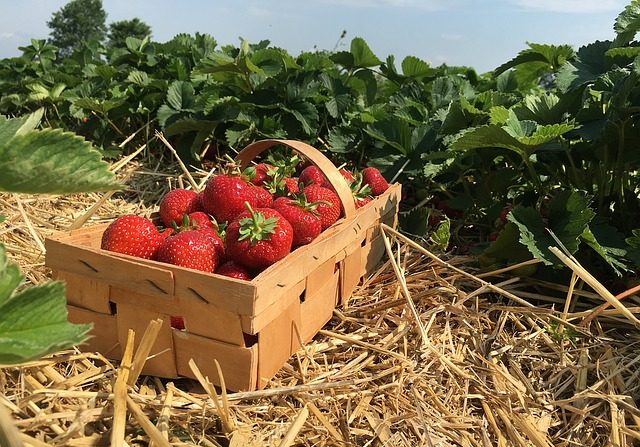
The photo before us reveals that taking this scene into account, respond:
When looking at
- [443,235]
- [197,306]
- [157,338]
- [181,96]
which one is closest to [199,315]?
[197,306]

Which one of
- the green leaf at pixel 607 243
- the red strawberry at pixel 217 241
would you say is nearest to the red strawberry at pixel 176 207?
the red strawberry at pixel 217 241

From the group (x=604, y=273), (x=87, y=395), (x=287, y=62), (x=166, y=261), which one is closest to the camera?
(x=87, y=395)

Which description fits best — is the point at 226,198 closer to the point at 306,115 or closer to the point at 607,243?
the point at 607,243

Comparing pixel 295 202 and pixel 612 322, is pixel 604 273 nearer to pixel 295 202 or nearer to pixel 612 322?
pixel 612 322

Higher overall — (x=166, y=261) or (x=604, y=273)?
(x=166, y=261)

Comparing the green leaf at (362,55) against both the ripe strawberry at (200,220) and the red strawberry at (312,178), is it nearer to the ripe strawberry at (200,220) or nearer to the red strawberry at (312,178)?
the red strawberry at (312,178)

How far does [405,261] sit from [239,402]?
776 mm

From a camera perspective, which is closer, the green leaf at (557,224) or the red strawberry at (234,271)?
the red strawberry at (234,271)

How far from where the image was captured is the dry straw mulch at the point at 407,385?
3.56 feet

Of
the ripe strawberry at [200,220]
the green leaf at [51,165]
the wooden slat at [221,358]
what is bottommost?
the wooden slat at [221,358]

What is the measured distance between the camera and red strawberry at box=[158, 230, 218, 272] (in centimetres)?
123

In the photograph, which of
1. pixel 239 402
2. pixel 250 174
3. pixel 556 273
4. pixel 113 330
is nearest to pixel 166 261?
pixel 113 330

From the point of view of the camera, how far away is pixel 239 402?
3.92 feet

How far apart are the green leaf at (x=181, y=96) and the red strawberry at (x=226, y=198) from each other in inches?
56.1
